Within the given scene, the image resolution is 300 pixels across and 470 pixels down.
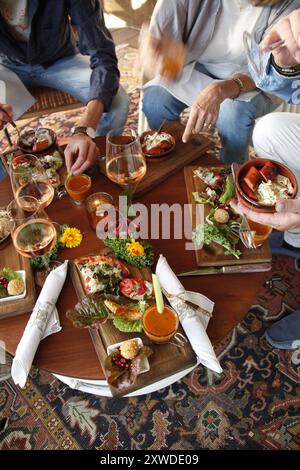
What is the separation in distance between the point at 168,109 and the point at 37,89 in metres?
0.63

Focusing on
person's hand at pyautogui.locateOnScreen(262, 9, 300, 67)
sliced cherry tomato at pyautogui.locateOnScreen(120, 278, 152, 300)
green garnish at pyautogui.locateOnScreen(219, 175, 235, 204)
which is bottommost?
sliced cherry tomato at pyautogui.locateOnScreen(120, 278, 152, 300)

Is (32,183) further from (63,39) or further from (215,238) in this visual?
(63,39)

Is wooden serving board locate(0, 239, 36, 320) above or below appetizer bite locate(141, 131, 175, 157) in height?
below

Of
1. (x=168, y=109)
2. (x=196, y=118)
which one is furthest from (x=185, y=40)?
(x=196, y=118)

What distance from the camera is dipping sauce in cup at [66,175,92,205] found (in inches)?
49.3

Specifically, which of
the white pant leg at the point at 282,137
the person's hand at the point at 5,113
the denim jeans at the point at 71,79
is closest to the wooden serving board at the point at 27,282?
the person's hand at the point at 5,113

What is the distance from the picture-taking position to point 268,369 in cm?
156

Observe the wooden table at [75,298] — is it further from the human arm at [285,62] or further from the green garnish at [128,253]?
the human arm at [285,62]

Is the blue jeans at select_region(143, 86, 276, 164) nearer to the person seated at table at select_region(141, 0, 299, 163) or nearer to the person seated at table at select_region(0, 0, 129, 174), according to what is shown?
the person seated at table at select_region(141, 0, 299, 163)

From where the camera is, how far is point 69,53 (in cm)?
190

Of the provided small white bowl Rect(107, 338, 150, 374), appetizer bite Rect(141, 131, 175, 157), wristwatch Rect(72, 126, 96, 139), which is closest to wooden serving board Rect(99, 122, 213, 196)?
appetizer bite Rect(141, 131, 175, 157)

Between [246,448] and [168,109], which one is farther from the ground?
[168,109]

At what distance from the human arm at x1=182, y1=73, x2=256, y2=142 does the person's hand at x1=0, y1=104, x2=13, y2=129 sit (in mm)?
698

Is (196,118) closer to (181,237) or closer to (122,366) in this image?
(181,237)
